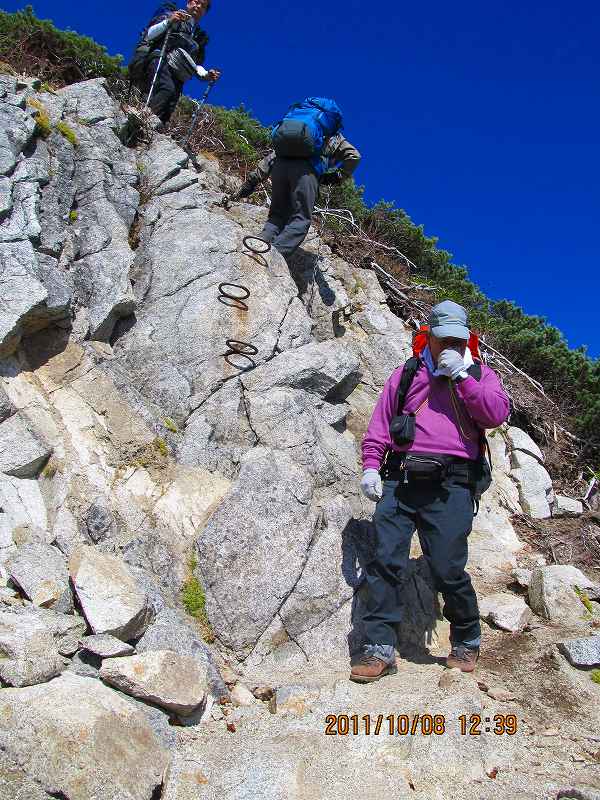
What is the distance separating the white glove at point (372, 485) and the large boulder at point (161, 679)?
1.85 m

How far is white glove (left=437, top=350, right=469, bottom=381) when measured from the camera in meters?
4.67

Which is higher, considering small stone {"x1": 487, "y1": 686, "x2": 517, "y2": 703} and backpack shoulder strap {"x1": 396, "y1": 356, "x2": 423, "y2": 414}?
backpack shoulder strap {"x1": 396, "y1": 356, "x2": 423, "y2": 414}

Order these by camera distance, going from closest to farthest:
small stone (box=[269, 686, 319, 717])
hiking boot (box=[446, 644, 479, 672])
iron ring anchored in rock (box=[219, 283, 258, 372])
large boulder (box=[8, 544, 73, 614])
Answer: small stone (box=[269, 686, 319, 717]), large boulder (box=[8, 544, 73, 614]), hiking boot (box=[446, 644, 479, 672]), iron ring anchored in rock (box=[219, 283, 258, 372])

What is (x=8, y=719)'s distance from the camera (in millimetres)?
2875

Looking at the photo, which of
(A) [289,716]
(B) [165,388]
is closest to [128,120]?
(B) [165,388]

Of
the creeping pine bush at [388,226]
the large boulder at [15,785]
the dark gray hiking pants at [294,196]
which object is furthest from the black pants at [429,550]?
the creeping pine bush at [388,226]

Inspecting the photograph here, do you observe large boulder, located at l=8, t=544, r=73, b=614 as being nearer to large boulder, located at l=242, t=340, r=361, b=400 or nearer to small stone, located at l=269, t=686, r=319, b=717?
small stone, located at l=269, t=686, r=319, b=717

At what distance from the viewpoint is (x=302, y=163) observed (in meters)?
8.22

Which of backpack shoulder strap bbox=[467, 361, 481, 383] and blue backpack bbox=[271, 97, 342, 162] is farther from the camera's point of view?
blue backpack bbox=[271, 97, 342, 162]

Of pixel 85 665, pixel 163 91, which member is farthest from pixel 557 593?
pixel 163 91

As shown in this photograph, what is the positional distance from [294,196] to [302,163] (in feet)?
1.55

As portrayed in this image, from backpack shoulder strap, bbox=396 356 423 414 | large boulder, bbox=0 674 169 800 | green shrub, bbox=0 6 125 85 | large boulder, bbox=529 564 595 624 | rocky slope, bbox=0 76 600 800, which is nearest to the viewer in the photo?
large boulder, bbox=0 674 169 800

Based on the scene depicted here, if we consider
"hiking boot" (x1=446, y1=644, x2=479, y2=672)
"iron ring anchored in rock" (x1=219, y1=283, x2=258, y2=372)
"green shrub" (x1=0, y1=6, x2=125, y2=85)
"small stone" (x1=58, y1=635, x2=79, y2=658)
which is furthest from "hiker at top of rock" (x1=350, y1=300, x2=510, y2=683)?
"green shrub" (x1=0, y1=6, x2=125, y2=85)

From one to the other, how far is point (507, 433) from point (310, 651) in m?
5.31
